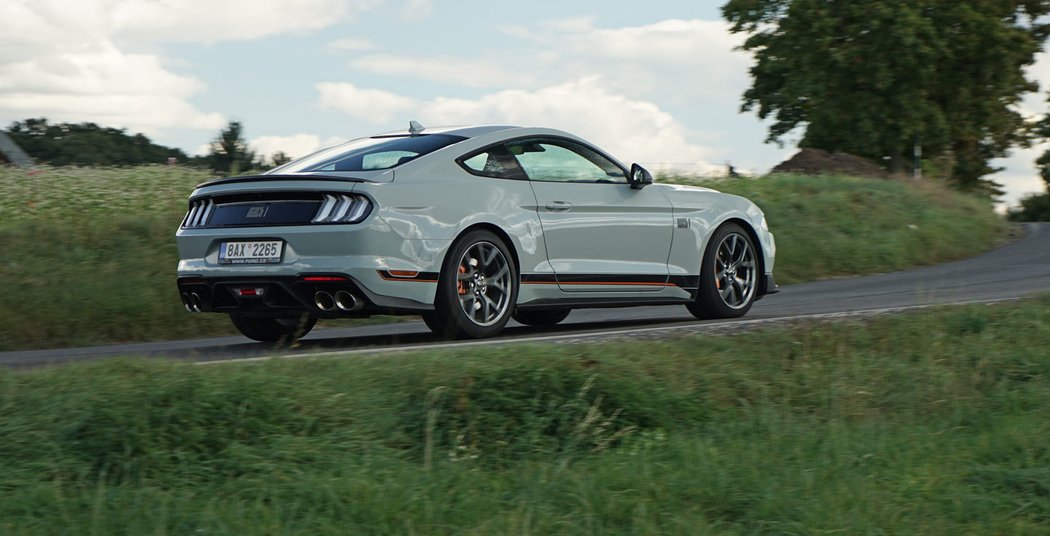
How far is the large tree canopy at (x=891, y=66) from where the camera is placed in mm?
35781

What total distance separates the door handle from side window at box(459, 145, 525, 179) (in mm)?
262

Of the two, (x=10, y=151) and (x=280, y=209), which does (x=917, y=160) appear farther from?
(x=280, y=209)

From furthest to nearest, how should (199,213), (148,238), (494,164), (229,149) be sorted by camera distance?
(229,149)
(148,238)
(494,164)
(199,213)

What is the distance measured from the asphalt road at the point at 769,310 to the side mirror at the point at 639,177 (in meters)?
1.03

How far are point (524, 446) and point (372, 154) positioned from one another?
3.41m

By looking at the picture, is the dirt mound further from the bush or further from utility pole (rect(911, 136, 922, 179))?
the bush

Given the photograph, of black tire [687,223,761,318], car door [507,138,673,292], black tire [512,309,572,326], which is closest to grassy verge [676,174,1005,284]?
black tire [687,223,761,318]

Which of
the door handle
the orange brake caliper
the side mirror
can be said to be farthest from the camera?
the side mirror

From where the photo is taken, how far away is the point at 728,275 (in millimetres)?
9914

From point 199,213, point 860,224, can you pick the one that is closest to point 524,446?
point 199,213

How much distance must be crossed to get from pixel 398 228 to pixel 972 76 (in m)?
33.7

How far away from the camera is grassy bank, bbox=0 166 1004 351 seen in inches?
412

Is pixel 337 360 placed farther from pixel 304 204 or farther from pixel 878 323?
pixel 878 323

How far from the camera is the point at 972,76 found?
3766 centimetres
